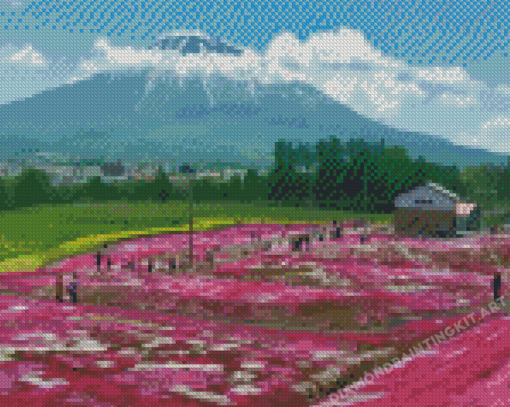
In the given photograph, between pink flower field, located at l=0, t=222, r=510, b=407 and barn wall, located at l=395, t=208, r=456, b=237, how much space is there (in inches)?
538

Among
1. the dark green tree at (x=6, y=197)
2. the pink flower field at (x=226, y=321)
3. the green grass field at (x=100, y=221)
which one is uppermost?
the dark green tree at (x=6, y=197)

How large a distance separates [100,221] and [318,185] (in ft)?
138

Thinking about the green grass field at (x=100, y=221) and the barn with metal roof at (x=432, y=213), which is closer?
the green grass field at (x=100, y=221)

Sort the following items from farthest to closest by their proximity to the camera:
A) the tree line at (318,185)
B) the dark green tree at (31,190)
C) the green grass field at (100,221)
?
1. the dark green tree at (31,190)
2. the tree line at (318,185)
3. the green grass field at (100,221)

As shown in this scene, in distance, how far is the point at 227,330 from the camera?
25.1 meters

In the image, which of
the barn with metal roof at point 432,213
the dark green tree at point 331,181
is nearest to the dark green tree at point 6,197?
the dark green tree at point 331,181

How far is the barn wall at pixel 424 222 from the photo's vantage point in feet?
231

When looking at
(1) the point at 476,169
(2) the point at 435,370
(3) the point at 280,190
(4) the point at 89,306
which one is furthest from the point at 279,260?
(1) the point at 476,169

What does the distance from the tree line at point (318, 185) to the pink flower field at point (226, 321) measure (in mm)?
55210

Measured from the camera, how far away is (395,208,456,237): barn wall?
70438mm

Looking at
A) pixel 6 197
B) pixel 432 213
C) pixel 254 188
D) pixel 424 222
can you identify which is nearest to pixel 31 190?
pixel 6 197

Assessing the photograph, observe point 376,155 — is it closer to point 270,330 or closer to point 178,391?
point 270,330

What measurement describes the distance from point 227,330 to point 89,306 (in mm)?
9455

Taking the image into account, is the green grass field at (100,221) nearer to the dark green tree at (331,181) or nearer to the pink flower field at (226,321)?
the dark green tree at (331,181)
